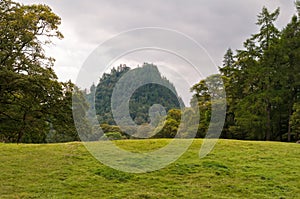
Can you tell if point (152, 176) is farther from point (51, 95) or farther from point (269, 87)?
point (269, 87)

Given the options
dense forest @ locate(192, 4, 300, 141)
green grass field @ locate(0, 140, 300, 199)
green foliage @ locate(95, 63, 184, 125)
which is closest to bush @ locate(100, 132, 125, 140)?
green grass field @ locate(0, 140, 300, 199)

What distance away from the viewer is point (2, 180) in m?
11.8

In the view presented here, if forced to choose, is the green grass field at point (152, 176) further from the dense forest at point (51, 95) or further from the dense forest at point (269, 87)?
the dense forest at point (269, 87)

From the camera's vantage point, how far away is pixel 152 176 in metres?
12.9

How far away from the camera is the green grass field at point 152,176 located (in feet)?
36.5

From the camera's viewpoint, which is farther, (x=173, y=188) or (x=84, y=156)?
(x=84, y=156)

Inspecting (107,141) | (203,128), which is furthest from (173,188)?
(203,128)

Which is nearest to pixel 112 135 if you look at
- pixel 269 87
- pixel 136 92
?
pixel 136 92

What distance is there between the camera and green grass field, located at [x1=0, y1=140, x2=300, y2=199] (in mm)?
11117

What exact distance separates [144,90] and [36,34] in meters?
7.34

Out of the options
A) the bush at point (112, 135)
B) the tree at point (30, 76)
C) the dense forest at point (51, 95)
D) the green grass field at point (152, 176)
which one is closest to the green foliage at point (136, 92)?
the dense forest at point (51, 95)

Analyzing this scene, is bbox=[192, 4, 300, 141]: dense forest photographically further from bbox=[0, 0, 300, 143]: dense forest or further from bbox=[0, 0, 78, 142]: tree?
bbox=[0, 0, 78, 142]: tree

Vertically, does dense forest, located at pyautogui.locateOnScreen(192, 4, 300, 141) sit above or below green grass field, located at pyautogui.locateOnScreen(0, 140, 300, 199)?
above

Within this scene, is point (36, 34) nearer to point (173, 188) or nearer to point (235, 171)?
point (173, 188)
